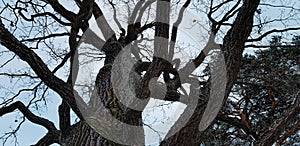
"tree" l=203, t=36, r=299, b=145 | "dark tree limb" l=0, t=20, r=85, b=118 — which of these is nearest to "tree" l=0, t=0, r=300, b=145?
"dark tree limb" l=0, t=20, r=85, b=118

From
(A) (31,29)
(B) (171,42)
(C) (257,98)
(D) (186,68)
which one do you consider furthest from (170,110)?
(A) (31,29)

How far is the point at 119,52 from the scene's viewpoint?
3.23 metres

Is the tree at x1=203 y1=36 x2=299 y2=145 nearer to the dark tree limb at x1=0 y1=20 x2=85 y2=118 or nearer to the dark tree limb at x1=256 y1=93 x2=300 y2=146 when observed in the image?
the dark tree limb at x1=256 y1=93 x2=300 y2=146

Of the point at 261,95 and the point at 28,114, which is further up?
the point at 261,95

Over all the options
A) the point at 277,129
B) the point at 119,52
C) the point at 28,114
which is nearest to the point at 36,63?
the point at 28,114

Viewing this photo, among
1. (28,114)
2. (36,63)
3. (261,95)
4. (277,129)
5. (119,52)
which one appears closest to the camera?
(277,129)

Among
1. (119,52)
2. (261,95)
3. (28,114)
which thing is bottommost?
(28,114)

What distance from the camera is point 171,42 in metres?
3.29

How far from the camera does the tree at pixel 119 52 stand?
216 centimetres

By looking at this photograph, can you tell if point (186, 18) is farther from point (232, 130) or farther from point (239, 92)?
point (232, 130)

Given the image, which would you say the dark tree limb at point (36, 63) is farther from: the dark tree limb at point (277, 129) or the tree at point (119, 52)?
the dark tree limb at point (277, 129)

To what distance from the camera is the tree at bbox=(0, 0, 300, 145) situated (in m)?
2.16

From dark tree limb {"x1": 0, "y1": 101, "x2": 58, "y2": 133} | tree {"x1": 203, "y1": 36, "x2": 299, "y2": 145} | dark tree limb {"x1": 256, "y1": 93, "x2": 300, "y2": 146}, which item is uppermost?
tree {"x1": 203, "y1": 36, "x2": 299, "y2": 145}

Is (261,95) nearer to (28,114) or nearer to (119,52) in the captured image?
(119,52)
